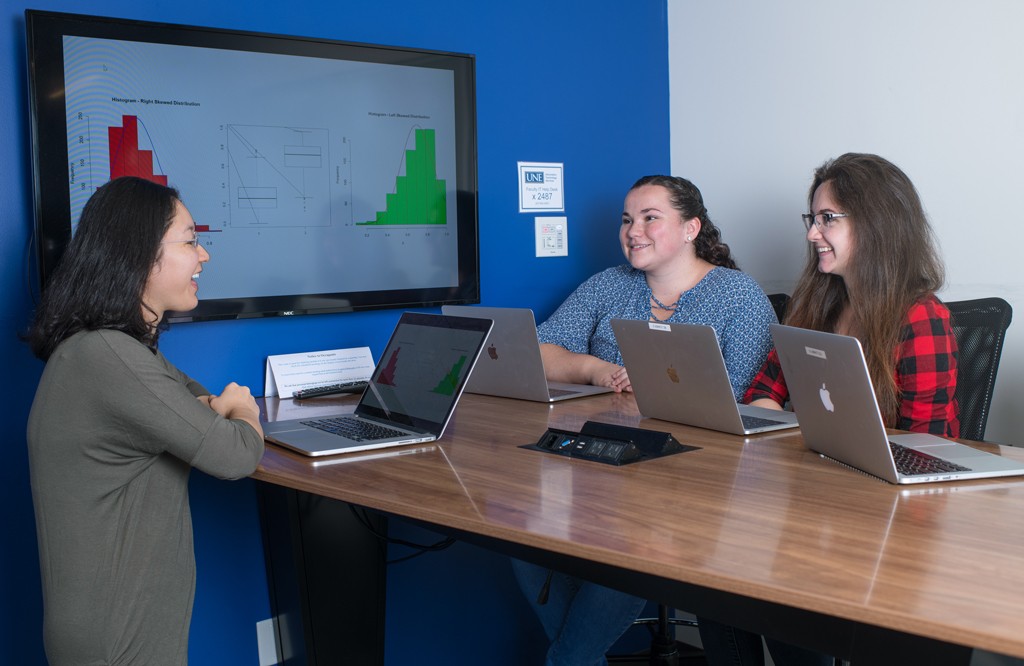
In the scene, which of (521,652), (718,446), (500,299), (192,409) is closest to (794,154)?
(500,299)

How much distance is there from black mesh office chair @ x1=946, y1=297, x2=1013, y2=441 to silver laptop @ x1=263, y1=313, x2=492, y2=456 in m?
1.18

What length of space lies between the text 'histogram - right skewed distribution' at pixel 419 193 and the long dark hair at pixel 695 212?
637 mm

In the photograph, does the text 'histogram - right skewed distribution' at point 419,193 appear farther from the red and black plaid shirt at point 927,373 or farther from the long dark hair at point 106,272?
the red and black plaid shirt at point 927,373

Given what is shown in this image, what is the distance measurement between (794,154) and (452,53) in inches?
47.5

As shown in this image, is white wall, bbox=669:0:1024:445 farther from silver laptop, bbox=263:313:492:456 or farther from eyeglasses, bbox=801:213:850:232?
silver laptop, bbox=263:313:492:456

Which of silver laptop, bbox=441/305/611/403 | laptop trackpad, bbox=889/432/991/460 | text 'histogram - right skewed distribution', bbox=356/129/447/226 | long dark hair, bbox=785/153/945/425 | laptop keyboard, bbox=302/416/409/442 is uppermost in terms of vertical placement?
text 'histogram - right skewed distribution', bbox=356/129/447/226

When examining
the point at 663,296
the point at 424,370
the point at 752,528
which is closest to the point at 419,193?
the point at 663,296

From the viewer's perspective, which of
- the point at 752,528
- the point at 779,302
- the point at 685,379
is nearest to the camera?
the point at 752,528

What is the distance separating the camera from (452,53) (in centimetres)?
298

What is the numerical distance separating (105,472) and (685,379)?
3.83 ft

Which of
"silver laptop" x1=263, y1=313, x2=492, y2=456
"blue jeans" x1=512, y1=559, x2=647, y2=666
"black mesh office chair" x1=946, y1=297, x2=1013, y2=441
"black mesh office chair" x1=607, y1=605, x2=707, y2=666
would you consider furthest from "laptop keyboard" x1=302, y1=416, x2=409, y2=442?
"black mesh office chair" x1=946, y1=297, x2=1013, y2=441

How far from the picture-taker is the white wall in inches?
107

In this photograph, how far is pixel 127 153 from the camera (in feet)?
8.00

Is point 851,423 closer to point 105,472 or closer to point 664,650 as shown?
point 105,472
